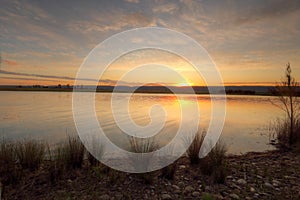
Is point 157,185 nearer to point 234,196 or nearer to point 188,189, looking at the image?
point 188,189

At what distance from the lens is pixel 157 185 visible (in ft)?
14.8

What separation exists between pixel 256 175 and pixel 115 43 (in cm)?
808

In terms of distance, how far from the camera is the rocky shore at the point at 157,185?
4.05 metres

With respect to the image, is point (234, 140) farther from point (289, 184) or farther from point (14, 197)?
point (14, 197)

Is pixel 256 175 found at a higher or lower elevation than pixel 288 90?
lower

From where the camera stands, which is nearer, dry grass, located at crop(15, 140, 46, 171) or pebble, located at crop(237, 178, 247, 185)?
pebble, located at crop(237, 178, 247, 185)

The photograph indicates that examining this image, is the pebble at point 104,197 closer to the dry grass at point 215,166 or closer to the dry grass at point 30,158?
the dry grass at point 30,158

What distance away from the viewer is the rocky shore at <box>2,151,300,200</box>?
4.05 metres

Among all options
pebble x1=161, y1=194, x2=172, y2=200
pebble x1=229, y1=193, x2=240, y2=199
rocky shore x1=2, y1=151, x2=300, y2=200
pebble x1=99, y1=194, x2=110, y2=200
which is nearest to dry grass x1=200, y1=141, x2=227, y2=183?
rocky shore x1=2, y1=151, x2=300, y2=200

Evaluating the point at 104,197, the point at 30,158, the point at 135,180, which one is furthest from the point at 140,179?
the point at 30,158

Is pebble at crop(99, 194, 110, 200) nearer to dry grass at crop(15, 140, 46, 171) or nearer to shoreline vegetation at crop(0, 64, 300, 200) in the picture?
shoreline vegetation at crop(0, 64, 300, 200)

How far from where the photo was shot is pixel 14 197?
396 centimetres

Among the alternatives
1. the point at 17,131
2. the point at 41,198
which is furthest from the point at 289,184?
the point at 17,131

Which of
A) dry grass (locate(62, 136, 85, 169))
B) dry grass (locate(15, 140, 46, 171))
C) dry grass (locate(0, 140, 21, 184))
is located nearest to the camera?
dry grass (locate(0, 140, 21, 184))
